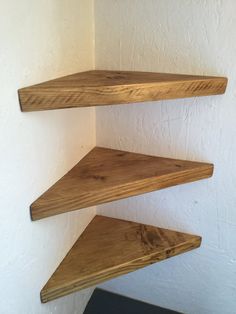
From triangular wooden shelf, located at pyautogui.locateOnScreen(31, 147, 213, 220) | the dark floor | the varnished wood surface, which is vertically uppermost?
triangular wooden shelf, located at pyautogui.locateOnScreen(31, 147, 213, 220)

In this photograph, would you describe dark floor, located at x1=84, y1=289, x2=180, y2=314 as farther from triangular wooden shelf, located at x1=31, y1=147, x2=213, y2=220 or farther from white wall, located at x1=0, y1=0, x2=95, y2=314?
triangular wooden shelf, located at x1=31, y1=147, x2=213, y2=220

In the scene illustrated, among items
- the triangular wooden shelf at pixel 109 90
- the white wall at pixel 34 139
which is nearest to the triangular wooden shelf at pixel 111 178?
the white wall at pixel 34 139

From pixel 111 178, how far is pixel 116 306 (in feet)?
1.73

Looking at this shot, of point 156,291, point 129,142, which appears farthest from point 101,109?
point 156,291

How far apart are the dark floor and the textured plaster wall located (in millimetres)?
78

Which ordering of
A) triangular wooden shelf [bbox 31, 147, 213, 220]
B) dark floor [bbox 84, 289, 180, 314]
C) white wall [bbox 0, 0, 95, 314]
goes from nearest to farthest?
white wall [bbox 0, 0, 95, 314]
triangular wooden shelf [bbox 31, 147, 213, 220]
dark floor [bbox 84, 289, 180, 314]

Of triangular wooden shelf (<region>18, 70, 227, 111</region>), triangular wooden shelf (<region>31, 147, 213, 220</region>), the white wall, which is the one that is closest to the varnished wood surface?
the white wall

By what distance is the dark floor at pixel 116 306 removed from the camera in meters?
0.95

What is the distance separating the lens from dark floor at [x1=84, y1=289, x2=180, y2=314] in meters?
0.95

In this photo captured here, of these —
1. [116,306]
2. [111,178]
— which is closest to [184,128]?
[111,178]

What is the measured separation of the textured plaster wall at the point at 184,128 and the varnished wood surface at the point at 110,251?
4 cm

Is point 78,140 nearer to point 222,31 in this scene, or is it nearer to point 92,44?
point 92,44

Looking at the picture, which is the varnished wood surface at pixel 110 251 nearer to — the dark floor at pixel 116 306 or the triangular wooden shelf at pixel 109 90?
the dark floor at pixel 116 306

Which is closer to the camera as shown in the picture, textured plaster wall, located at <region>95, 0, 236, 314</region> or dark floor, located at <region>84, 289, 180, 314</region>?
textured plaster wall, located at <region>95, 0, 236, 314</region>
